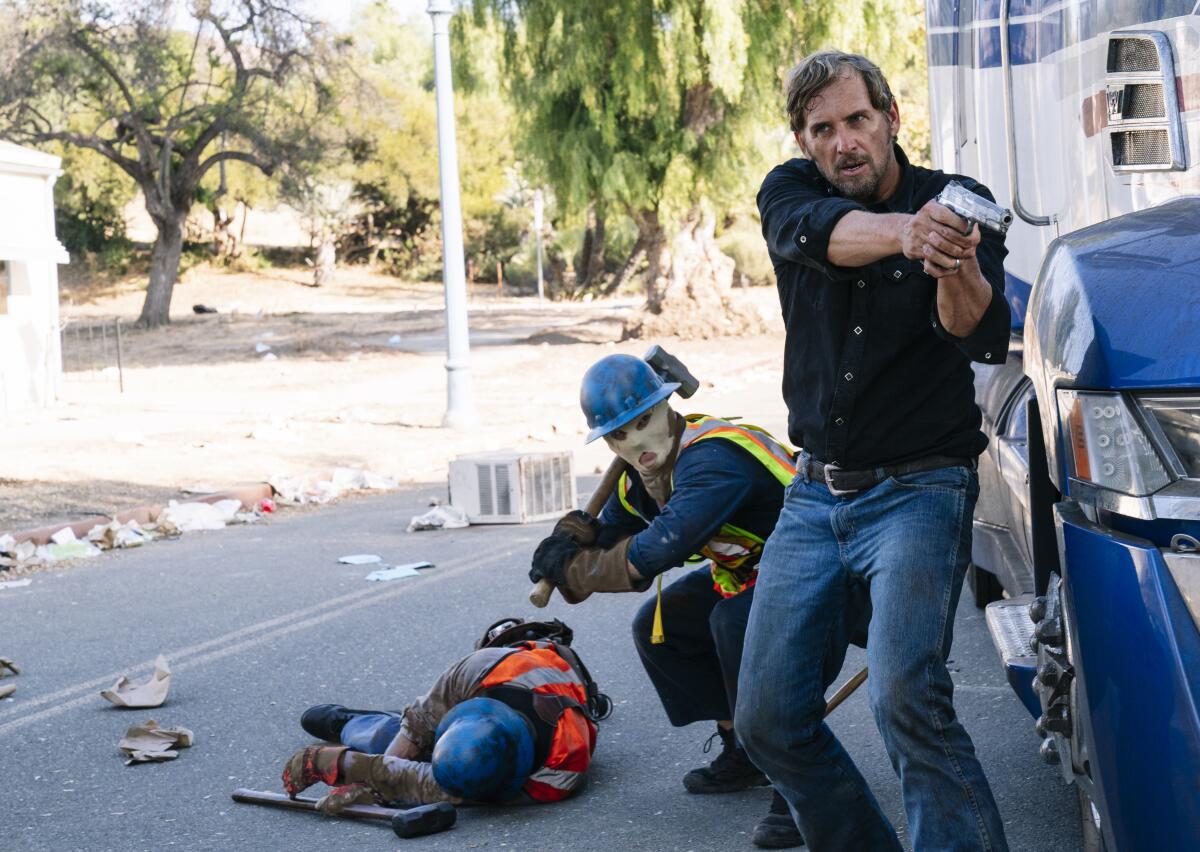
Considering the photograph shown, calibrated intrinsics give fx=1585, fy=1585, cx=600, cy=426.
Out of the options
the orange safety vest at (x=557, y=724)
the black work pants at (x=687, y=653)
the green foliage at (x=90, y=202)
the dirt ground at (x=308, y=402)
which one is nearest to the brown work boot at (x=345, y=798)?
the orange safety vest at (x=557, y=724)

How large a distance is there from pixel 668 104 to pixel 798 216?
74.2ft

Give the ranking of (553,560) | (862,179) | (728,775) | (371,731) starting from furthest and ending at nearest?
(371,731) < (728,775) < (553,560) < (862,179)

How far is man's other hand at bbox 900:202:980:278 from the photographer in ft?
9.34

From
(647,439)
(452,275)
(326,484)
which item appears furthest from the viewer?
(452,275)

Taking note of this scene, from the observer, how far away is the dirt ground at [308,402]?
45.2 feet

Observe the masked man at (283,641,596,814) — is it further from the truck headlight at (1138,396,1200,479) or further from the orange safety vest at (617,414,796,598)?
the truck headlight at (1138,396,1200,479)

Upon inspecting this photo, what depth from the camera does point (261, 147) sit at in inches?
1508

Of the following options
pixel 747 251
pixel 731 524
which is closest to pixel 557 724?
pixel 731 524

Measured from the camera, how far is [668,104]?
2538 centimetres

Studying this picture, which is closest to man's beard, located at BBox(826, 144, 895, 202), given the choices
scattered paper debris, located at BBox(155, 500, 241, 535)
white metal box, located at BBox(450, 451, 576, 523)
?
white metal box, located at BBox(450, 451, 576, 523)

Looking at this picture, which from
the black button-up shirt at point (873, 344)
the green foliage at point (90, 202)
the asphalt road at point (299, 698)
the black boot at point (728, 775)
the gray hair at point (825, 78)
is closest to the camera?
the black button-up shirt at point (873, 344)

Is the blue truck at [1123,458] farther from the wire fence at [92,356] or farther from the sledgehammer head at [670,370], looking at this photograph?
the wire fence at [92,356]

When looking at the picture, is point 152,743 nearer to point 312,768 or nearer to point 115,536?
point 312,768

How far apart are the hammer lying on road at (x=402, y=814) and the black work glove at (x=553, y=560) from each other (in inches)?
31.2
